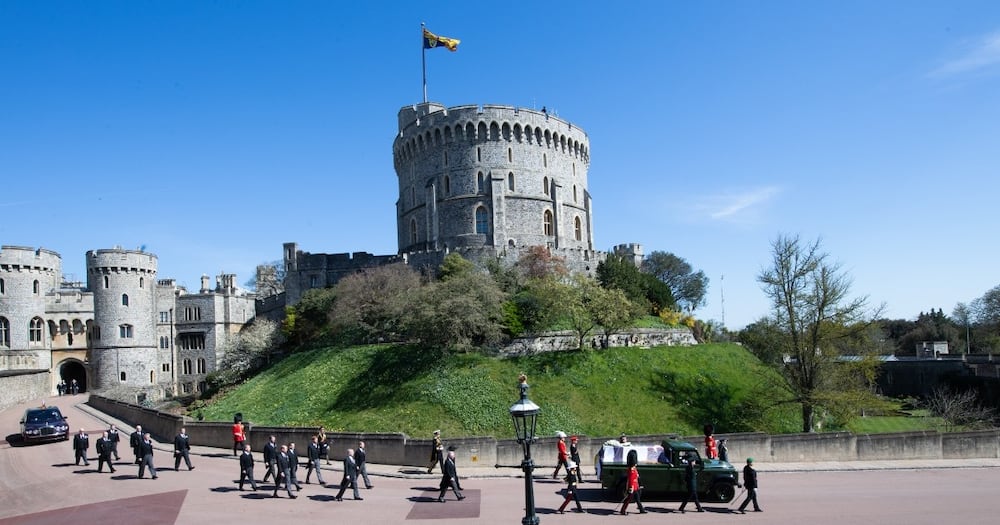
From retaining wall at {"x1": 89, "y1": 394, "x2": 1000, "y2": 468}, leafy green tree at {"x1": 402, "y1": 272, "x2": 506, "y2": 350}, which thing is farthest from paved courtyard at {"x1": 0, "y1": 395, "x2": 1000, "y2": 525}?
leafy green tree at {"x1": 402, "y1": 272, "x2": 506, "y2": 350}

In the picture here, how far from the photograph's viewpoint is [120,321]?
63.7m

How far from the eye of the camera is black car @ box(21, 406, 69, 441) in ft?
90.8

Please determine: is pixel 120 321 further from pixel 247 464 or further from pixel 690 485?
pixel 690 485

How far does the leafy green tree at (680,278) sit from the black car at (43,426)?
6139cm

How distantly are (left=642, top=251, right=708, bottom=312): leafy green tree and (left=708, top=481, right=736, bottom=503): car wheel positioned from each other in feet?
205

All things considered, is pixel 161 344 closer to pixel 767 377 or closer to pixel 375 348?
pixel 375 348

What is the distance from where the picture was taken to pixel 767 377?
35.4 meters

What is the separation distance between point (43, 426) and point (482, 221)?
38.1m

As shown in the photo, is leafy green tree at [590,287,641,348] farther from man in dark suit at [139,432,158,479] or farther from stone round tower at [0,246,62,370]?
stone round tower at [0,246,62,370]

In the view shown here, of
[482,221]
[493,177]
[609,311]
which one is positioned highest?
[493,177]

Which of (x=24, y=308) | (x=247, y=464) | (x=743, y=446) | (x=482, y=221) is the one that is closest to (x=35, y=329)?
(x=24, y=308)

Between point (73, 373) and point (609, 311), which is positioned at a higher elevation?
point (609, 311)

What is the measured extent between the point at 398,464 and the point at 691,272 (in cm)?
6361

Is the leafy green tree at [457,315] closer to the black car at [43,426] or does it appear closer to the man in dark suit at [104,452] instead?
the black car at [43,426]
